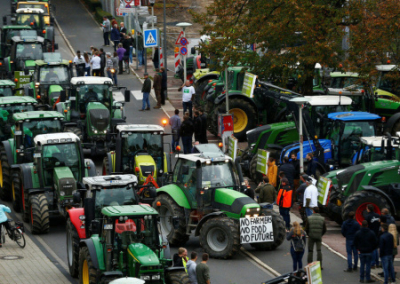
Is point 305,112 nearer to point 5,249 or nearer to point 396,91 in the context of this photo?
point 396,91

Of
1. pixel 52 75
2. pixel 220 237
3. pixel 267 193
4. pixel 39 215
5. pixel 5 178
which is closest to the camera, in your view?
pixel 220 237

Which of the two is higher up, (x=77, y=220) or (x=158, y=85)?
(x=158, y=85)

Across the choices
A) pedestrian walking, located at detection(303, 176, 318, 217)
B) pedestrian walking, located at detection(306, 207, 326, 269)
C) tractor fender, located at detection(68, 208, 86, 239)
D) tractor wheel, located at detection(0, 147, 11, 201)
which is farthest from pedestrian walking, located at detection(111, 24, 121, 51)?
pedestrian walking, located at detection(306, 207, 326, 269)

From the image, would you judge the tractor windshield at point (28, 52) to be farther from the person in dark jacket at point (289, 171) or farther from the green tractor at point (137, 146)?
the person in dark jacket at point (289, 171)

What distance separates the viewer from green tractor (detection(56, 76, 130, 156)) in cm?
2811

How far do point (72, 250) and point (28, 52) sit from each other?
21814mm

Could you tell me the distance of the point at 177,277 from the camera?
15.1m

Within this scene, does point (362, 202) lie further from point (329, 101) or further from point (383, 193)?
point (329, 101)

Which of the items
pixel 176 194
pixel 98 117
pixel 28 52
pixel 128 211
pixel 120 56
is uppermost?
pixel 28 52

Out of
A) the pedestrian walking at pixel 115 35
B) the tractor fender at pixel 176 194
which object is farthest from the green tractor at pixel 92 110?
the pedestrian walking at pixel 115 35

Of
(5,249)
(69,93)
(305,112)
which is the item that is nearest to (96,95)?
(69,93)

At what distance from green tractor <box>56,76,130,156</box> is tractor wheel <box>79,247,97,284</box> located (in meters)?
11.2

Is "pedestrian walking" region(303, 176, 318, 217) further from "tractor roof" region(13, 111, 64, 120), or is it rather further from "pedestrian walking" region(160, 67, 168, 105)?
"pedestrian walking" region(160, 67, 168, 105)

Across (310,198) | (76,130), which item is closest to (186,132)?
(76,130)
